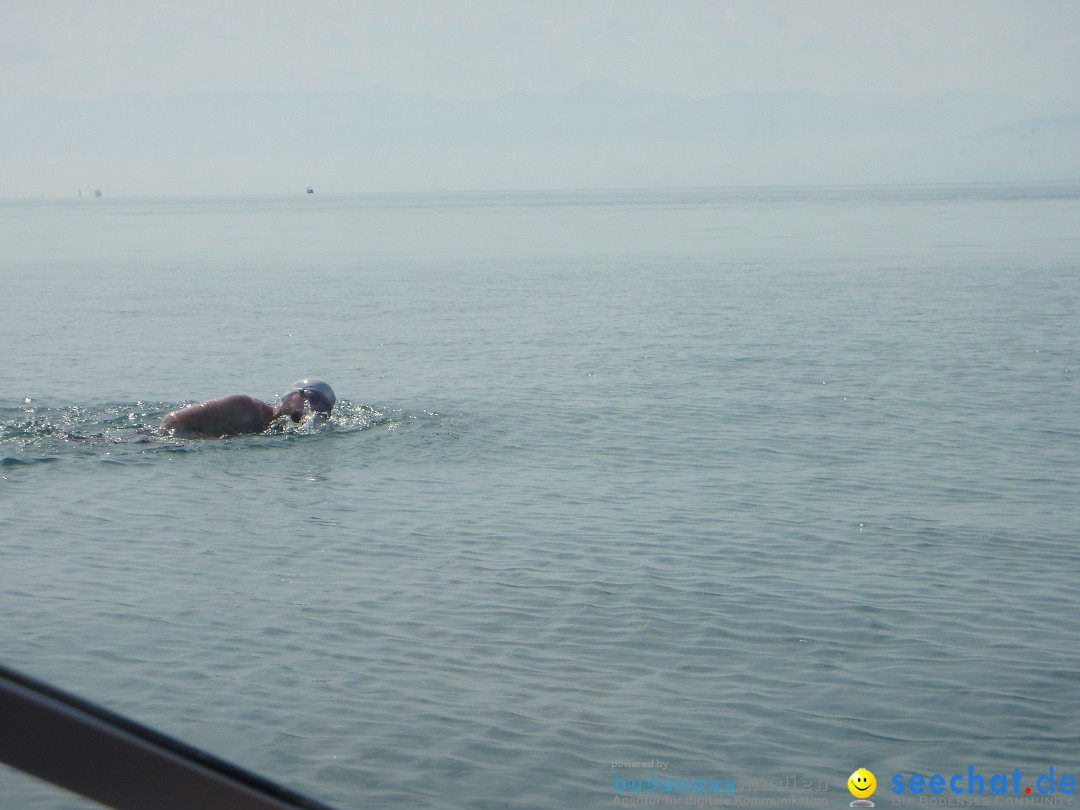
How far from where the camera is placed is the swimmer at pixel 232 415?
1650 cm

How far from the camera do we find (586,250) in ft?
209

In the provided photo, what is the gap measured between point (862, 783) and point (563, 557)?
464 centimetres

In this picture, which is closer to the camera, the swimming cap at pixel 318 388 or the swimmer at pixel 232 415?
the swimmer at pixel 232 415

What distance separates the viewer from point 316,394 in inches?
690

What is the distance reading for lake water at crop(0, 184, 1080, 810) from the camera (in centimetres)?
720

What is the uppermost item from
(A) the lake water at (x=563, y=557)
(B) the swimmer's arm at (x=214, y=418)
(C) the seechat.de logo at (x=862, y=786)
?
(B) the swimmer's arm at (x=214, y=418)

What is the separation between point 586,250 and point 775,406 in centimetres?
4574

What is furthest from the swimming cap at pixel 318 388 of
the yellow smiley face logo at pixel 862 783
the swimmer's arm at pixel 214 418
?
the yellow smiley face logo at pixel 862 783

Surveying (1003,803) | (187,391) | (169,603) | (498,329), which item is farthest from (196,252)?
(1003,803)

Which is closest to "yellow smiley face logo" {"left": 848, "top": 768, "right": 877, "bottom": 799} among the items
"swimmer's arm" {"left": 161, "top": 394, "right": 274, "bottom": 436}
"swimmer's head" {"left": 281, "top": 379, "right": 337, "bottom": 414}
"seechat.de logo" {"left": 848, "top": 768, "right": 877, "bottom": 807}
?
"seechat.de logo" {"left": 848, "top": 768, "right": 877, "bottom": 807}

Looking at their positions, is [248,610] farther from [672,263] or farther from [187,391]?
[672,263]

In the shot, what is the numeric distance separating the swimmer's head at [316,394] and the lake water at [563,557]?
0.32m

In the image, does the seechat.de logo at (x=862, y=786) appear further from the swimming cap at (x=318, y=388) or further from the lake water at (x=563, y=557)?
the swimming cap at (x=318, y=388)

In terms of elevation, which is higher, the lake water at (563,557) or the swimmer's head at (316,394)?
the swimmer's head at (316,394)
